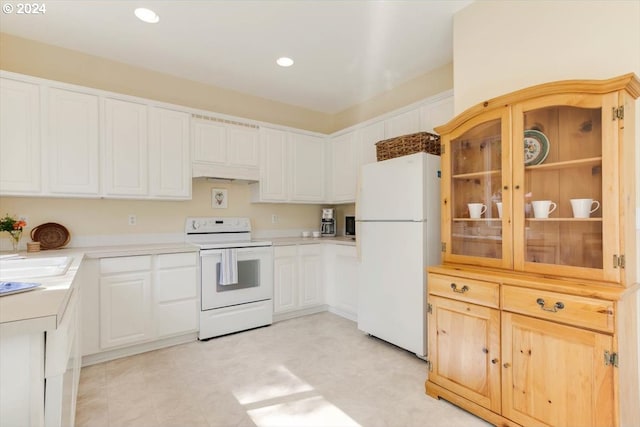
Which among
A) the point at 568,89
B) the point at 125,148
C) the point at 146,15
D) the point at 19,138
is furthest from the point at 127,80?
the point at 568,89

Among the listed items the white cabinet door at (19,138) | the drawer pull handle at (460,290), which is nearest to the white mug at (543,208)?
the drawer pull handle at (460,290)

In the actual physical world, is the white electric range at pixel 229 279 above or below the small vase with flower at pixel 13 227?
below

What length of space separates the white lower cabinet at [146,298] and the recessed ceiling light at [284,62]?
2.08m

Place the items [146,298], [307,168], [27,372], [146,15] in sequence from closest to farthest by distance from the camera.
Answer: [27,372]
[146,15]
[146,298]
[307,168]

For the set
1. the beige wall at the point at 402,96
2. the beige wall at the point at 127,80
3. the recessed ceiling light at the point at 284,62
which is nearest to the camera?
the beige wall at the point at 127,80

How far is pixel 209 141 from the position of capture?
11.4 ft

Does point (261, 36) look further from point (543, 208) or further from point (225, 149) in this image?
point (543, 208)

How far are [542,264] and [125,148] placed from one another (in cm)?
338

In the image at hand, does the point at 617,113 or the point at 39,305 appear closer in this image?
the point at 39,305

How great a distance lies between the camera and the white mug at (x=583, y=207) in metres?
1.61

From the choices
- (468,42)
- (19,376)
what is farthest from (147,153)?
(468,42)

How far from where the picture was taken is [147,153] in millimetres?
3119

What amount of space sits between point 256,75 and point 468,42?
2161 mm

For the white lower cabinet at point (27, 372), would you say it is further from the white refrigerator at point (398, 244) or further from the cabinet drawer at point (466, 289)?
the white refrigerator at point (398, 244)
